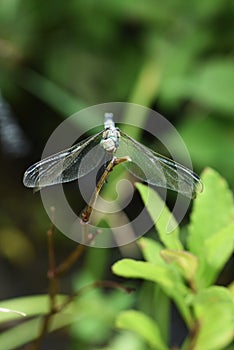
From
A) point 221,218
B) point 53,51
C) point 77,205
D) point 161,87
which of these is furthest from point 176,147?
point 221,218

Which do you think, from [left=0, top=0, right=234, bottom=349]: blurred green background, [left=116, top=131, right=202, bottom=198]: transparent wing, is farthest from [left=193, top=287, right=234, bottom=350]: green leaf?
[left=0, top=0, right=234, bottom=349]: blurred green background

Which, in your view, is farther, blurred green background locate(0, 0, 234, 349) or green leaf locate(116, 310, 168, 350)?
blurred green background locate(0, 0, 234, 349)

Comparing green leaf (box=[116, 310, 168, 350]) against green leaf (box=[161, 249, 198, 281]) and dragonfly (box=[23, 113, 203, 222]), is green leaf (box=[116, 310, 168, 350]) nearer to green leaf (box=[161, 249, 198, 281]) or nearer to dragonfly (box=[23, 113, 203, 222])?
green leaf (box=[161, 249, 198, 281])

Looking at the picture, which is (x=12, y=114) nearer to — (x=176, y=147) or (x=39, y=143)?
(x=39, y=143)

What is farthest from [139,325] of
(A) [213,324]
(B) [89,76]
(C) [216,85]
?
(B) [89,76]

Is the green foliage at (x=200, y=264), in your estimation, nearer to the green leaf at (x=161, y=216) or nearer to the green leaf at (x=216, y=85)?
the green leaf at (x=161, y=216)

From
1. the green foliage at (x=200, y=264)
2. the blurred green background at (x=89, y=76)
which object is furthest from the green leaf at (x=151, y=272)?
the blurred green background at (x=89, y=76)

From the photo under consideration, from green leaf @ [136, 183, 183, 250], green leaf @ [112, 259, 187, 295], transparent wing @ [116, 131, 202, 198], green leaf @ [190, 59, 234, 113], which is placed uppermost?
green leaf @ [190, 59, 234, 113]

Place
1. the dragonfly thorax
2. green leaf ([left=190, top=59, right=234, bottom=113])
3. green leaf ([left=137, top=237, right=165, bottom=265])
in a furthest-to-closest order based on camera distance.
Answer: green leaf ([left=190, top=59, right=234, bottom=113]) → green leaf ([left=137, top=237, right=165, bottom=265]) → the dragonfly thorax
